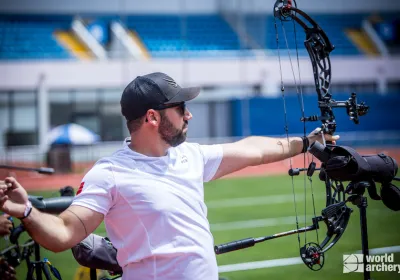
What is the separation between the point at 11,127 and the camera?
27453 millimetres

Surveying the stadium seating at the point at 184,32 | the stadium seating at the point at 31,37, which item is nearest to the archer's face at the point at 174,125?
the stadium seating at the point at 31,37

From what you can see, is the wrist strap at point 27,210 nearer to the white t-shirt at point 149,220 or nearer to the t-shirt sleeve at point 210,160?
the white t-shirt at point 149,220

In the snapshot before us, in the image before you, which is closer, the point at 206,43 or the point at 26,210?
the point at 26,210

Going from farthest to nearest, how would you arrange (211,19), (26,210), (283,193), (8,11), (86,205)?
(211,19), (8,11), (283,193), (86,205), (26,210)

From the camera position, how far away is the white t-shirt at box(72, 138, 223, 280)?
9.71 ft

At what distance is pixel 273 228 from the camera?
9133mm

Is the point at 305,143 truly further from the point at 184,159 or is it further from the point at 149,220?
the point at 149,220

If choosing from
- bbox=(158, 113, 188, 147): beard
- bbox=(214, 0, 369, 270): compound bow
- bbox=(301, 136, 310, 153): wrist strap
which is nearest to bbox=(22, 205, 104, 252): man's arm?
bbox=(158, 113, 188, 147): beard

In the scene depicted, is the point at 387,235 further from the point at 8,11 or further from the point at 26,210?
the point at 8,11

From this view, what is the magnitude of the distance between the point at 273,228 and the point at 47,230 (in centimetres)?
679

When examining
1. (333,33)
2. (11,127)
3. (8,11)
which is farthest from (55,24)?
(333,33)

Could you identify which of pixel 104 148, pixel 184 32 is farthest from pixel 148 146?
pixel 184 32

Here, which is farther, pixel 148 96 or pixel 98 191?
pixel 148 96

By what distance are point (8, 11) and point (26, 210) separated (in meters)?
28.0
